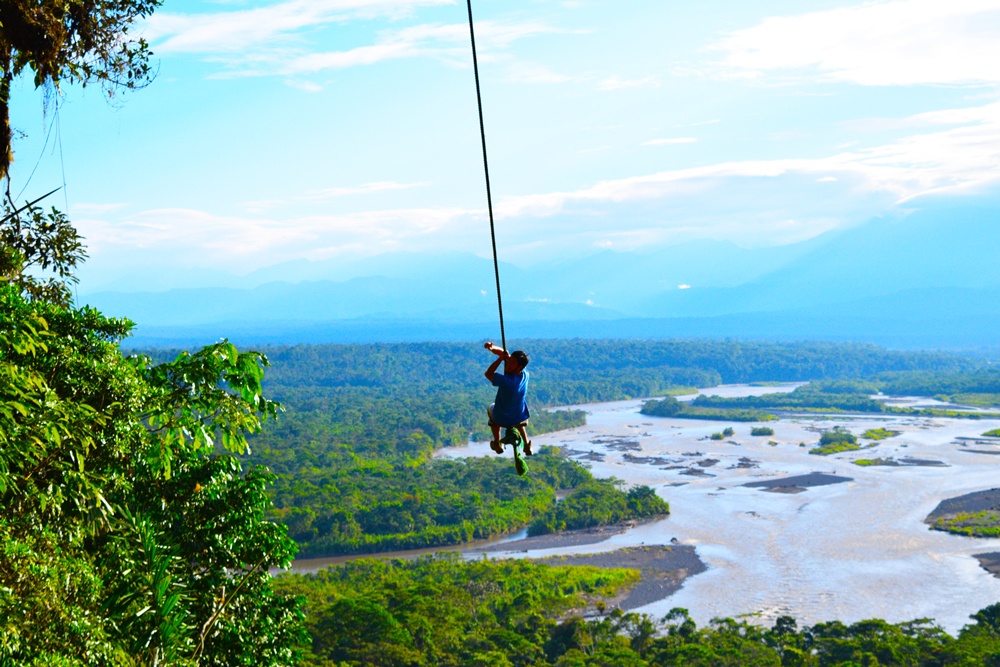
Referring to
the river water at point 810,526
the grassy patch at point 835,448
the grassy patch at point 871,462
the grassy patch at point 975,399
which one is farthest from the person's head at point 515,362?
the grassy patch at point 975,399

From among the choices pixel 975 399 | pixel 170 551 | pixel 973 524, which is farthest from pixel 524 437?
pixel 975 399

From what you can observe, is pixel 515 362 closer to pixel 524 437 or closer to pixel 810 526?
pixel 524 437

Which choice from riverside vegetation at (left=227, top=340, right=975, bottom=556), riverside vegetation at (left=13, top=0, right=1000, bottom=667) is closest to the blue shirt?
riverside vegetation at (left=13, top=0, right=1000, bottom=667)

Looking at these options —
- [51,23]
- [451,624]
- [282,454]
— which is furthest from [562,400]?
[51,23]

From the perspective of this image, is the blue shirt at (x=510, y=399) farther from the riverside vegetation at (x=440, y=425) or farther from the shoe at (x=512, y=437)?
the riverside vegetation at (x=440, y=425)

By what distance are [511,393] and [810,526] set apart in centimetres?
3011

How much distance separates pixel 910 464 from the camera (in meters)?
44.9

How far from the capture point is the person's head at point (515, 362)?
6.30 m

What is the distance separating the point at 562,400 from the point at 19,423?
8196cm

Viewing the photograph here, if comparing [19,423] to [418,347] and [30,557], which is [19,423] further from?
[418,347]

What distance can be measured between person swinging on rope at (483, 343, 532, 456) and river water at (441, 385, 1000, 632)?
62.7 ft

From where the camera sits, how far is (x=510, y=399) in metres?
6.52

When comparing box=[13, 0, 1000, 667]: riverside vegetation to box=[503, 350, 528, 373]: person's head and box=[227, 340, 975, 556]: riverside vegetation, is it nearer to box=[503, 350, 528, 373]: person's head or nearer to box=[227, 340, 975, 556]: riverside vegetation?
box=[503, 350, 528, 373]: person's head

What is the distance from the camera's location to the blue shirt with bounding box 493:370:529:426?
6445 millimetres
